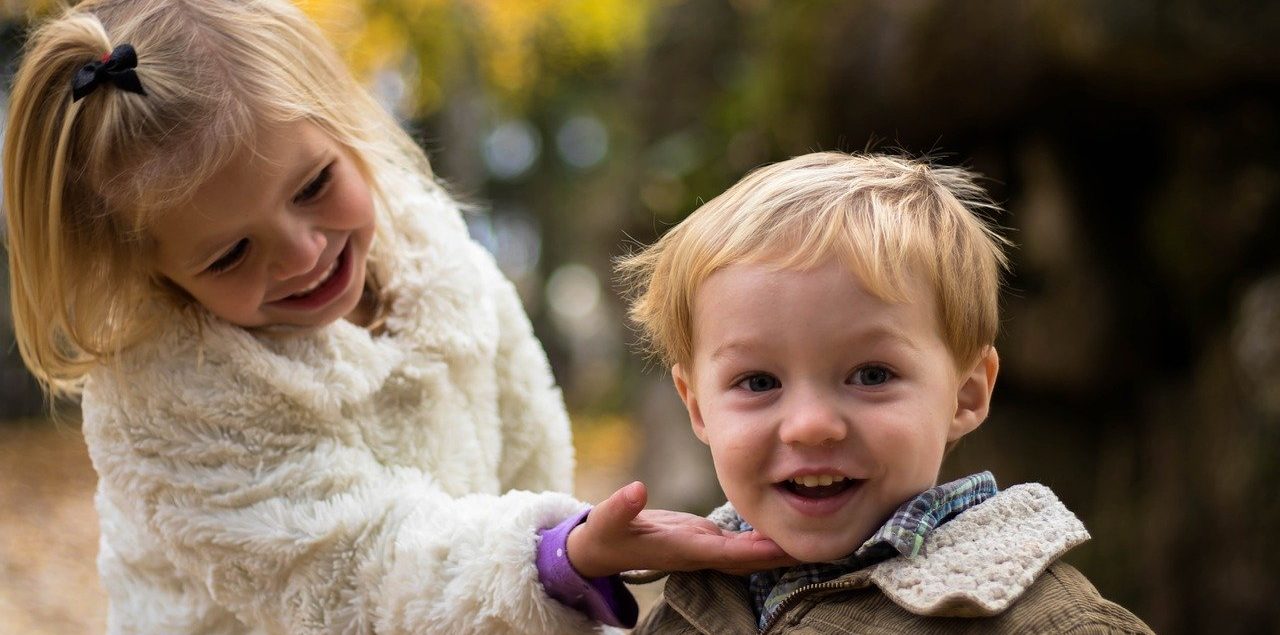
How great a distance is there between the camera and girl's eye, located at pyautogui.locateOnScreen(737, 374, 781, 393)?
156cm

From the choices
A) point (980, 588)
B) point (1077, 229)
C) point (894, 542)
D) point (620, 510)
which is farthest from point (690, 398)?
point (1077, 229)

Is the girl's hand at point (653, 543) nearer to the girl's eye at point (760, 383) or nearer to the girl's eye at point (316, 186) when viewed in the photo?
the girl's eye at point (760, 383)

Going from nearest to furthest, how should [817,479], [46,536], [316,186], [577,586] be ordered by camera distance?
[817,479]
[577,586]
[316,186]
[46,536]

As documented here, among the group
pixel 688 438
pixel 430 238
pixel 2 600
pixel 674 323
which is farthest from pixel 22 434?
pixel 674 323

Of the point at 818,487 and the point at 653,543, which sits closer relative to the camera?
the point at 818,487

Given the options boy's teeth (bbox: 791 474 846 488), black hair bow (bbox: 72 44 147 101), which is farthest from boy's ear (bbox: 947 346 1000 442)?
black hair bow (bbox: 72 44 147 101)

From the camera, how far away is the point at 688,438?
708 centimetres

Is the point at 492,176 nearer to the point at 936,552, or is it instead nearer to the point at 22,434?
the point at 22,434

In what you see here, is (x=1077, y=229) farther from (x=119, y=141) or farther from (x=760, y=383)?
(x=119, y=141)

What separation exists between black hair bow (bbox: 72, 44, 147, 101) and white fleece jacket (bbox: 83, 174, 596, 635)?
16.3 inches

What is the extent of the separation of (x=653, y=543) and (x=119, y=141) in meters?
1.05

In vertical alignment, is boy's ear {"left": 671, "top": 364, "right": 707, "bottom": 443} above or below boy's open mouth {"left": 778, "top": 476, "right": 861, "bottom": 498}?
above

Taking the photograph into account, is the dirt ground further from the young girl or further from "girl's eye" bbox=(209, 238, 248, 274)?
"girl's eye" bbox=(209, 238, 248, 274)

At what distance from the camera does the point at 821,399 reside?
4.88 ft
